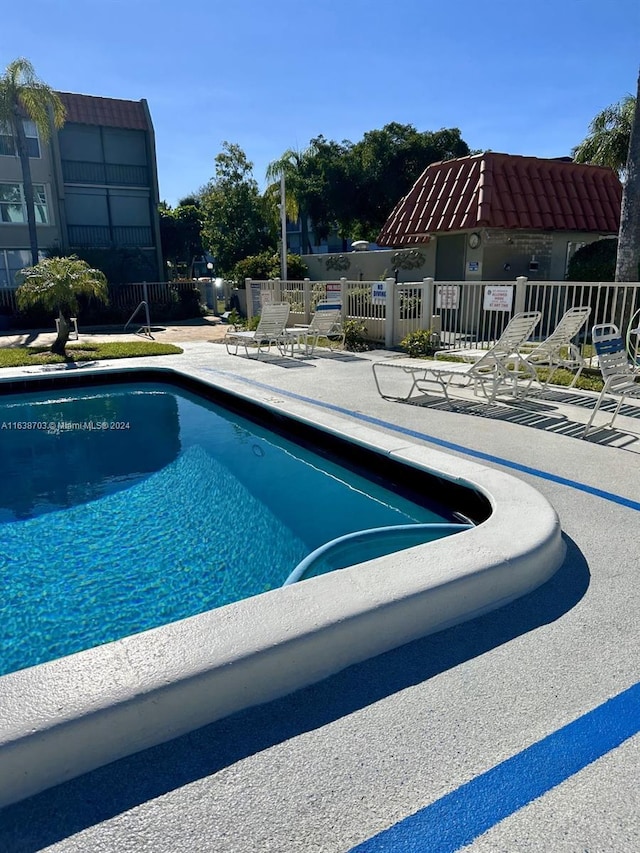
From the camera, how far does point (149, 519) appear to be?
5.25m

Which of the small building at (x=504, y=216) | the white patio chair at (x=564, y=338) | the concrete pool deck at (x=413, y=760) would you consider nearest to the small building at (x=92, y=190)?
the small building at (x=504, y=216)

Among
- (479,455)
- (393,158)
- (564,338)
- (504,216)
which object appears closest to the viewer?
(479,455)

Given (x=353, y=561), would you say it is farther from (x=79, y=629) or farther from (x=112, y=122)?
(x=112, y=122)

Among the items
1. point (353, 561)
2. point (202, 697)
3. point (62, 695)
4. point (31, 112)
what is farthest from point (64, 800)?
point (31, 112)

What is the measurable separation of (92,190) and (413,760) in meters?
31.5

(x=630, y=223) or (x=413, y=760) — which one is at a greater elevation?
(x=630, y=223)

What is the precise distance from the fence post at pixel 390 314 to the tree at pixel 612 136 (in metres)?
9.91

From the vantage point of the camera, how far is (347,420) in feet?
22.6

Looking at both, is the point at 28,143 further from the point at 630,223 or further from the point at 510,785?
the point at 510,785

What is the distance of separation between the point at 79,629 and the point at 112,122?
30.6 metres

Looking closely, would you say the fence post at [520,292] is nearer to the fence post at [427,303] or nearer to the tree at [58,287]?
the fence post at [427,303]

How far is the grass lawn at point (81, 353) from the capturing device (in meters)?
12.5

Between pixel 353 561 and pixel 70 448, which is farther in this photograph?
pixel 70 448

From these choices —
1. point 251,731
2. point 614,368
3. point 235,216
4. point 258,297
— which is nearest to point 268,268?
point 258,297
